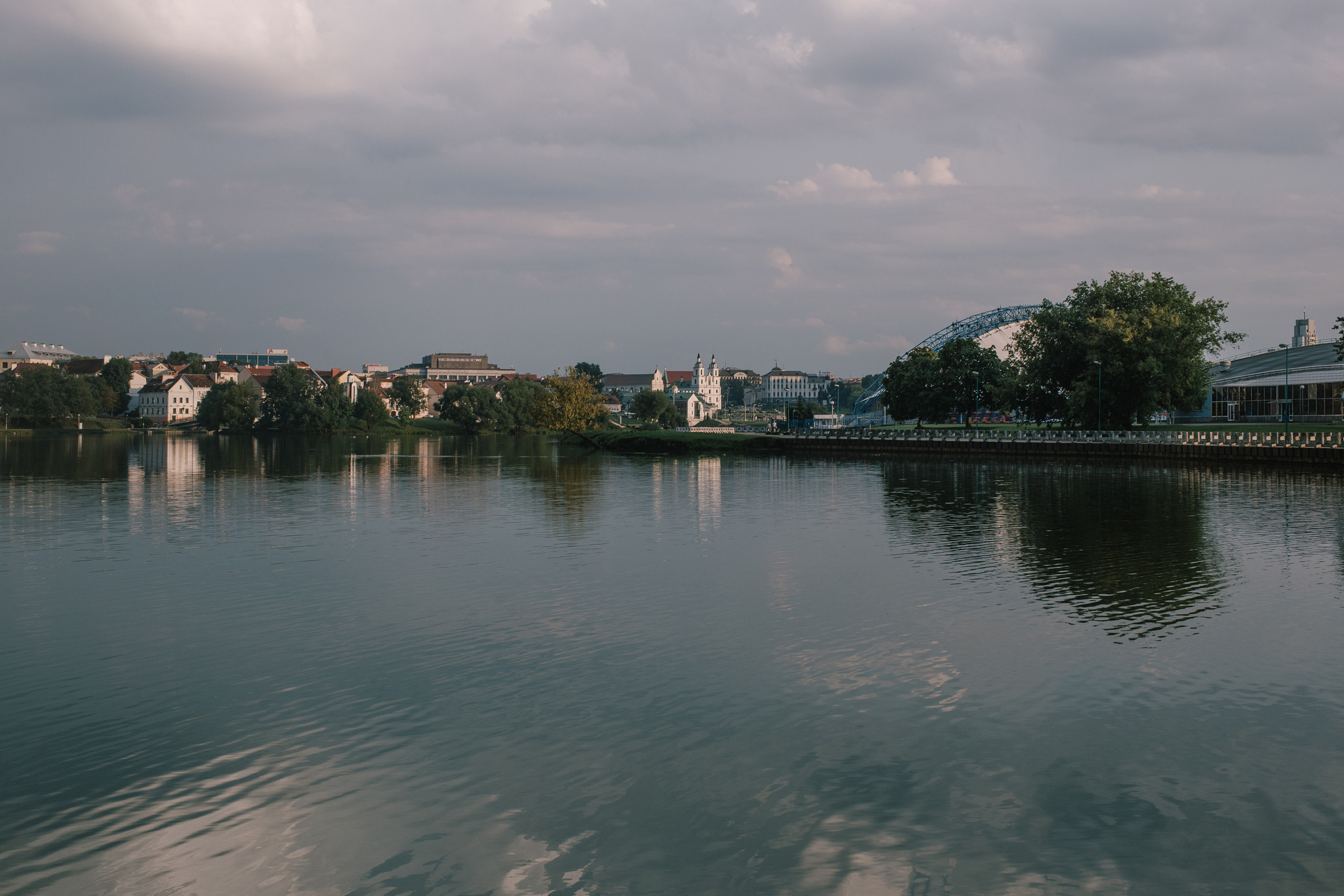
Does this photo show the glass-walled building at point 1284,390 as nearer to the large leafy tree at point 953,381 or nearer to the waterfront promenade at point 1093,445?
the waterfront promenade at point 1093,445

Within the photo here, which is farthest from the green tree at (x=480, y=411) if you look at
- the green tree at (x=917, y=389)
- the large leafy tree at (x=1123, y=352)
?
Result: the large leafy tree at (x=1123, y=352)

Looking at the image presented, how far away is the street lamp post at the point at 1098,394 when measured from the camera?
8394 cm

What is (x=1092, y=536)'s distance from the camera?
3500 cm

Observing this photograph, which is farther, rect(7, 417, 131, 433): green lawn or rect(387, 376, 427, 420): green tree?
rect(387, 376, 427, 420): green tree

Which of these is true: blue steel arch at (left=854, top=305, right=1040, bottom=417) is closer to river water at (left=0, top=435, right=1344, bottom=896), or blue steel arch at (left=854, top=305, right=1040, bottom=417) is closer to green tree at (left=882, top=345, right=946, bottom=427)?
green tree at (left=882, top=345, right=946, bottom=427)

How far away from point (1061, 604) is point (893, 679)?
827 cm

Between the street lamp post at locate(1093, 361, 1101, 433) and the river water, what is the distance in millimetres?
53902

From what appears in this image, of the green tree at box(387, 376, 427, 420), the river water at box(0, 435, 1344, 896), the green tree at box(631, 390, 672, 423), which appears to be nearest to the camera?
the river water at box(0, 435, 1344, 896)

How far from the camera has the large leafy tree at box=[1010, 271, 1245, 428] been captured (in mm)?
81125

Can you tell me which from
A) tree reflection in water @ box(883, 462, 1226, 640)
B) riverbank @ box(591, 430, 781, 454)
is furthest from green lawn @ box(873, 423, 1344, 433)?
tree reflection in water @ box(883, 462, 1226, 640)

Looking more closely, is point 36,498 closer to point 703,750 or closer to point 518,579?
point 518,579

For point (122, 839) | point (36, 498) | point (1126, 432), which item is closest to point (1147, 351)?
point (1126, 432)

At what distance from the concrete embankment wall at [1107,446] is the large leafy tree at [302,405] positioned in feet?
281

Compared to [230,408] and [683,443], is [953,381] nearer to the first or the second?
[683,443]
